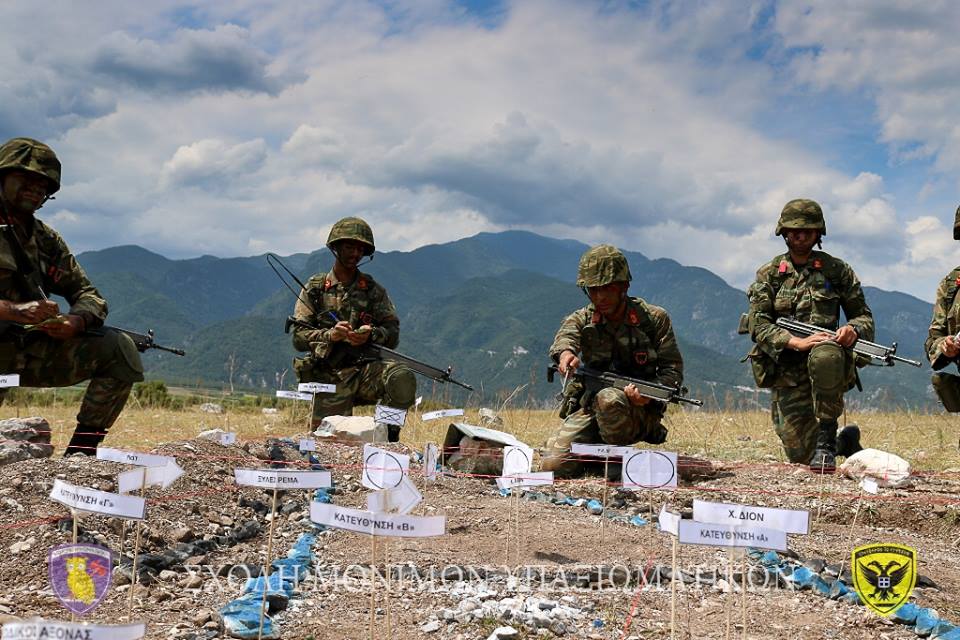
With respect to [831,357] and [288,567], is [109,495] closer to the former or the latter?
[288,567]

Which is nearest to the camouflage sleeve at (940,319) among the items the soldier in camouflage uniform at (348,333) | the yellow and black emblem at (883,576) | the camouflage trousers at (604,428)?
the camouflage trousers at (604,428)

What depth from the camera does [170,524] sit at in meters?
4.55

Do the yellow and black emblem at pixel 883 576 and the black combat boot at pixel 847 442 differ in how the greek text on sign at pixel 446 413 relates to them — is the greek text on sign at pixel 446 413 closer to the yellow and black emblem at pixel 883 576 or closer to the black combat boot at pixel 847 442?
the yellow and black emblem at pixel 883 576

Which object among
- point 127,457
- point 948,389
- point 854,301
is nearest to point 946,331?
point 948,389

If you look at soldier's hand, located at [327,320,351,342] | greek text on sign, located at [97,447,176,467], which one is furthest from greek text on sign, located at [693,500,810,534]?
soldier's hand, located at [327,320,351,342]

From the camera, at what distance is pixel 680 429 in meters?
11.3

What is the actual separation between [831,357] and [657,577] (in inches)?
147

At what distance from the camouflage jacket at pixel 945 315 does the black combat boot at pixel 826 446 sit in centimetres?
95

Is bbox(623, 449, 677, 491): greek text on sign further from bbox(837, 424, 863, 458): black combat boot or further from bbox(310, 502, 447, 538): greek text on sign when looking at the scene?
bbox(837, 424, 863, 458): black combat boot

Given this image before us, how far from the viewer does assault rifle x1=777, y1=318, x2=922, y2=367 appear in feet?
22.4

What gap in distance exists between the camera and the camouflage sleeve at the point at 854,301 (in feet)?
24.3

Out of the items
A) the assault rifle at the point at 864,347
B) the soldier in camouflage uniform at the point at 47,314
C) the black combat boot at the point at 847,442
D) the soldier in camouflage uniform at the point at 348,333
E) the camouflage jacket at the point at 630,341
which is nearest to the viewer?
the soldier in camouflage uniform at the point at 47,314

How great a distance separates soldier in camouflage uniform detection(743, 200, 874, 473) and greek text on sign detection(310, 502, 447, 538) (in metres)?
5.25

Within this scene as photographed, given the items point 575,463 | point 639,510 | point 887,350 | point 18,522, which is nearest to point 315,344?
point 575,463
